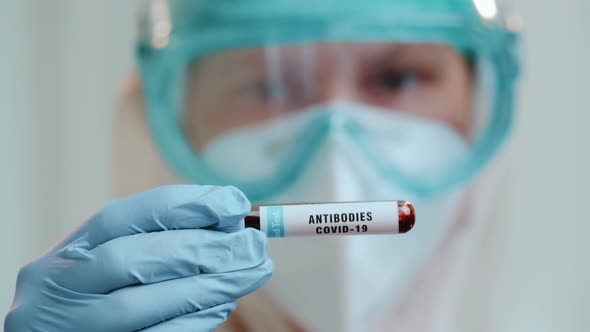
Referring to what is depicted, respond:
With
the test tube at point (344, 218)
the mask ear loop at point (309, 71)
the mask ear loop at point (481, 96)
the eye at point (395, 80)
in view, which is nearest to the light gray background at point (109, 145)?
the mask ear loop at point (481, 96)

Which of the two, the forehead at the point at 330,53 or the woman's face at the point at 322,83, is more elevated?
the forehead at the point at 330,53

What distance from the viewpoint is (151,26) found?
133 cm

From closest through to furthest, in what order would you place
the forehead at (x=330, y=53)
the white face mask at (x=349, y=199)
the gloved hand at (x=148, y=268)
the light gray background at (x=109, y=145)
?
the gloved hand at (x=148, y=268)
the white face mask at (x=349, y=199)
the forehead at (x=330, y=53)
the light gray background at (x=109, y=145)

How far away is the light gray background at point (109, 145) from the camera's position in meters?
1.66

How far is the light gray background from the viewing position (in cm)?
166

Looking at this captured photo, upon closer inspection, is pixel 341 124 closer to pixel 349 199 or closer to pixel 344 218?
pixel 349 199

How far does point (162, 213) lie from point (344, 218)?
0.72 feet

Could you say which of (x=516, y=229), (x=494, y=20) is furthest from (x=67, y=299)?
(x=516, y=229)

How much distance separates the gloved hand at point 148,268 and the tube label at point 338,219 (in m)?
0.05

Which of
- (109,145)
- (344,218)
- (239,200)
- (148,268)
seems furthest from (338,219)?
(109,145)

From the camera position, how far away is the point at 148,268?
748 millimetres

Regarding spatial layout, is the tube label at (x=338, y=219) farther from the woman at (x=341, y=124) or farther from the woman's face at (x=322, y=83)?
the woman's face at (x=322, y=83)

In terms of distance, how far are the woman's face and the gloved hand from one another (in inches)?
20.7

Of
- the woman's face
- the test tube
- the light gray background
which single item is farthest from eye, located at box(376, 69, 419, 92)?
the test tube
